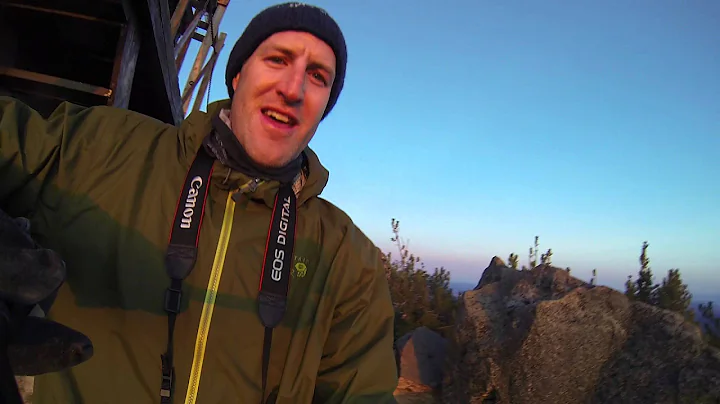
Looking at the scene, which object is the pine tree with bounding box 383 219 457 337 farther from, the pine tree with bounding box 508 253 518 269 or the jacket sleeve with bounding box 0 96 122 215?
the jacket sleeve with bounding box 0 96 122 215

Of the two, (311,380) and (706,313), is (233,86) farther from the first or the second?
(706,313)

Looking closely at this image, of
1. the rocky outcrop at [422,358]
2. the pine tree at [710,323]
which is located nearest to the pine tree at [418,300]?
the rocky outcrop at [422,358]

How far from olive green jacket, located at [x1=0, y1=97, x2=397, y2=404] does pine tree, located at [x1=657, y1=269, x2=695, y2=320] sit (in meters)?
4.34

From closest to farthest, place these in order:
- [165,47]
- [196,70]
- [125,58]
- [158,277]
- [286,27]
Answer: [158,277]
[286,27]
[125,58]
[165,47]
[196,70]

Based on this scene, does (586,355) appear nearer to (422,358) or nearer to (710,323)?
(422,358)

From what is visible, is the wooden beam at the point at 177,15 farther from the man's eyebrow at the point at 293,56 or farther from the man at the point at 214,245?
the man's eyebrow at the point at 293,56

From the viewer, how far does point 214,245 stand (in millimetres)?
1745

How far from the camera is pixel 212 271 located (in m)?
1.72

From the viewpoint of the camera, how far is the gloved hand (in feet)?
2.79

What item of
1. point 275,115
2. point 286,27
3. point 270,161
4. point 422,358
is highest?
point 286,27

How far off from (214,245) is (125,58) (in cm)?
203

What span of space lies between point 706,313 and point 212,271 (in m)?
6.09

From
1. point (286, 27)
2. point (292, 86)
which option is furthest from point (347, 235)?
point (286, 27)

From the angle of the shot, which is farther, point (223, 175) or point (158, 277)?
point (223, 175)
